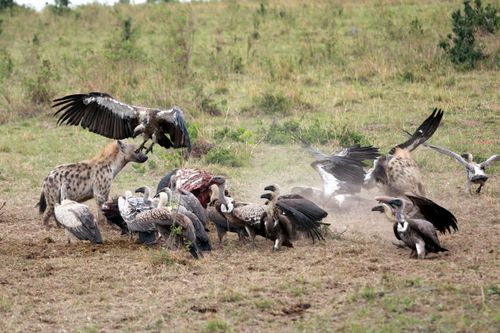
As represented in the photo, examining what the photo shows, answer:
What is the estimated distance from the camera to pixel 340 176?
8828 millimetres

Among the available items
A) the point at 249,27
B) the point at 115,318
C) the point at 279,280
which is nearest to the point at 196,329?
the point at 115,318

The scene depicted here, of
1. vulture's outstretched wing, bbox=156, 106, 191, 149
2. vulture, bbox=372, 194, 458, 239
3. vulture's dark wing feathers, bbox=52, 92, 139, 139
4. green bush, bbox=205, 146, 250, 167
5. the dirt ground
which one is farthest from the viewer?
green bush, bbox=205, 146, 250, 167

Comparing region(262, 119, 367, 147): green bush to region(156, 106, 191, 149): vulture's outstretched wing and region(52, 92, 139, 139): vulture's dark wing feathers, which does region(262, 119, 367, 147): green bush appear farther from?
region(52, 92, 139, 139): vulture's dark wing feathers

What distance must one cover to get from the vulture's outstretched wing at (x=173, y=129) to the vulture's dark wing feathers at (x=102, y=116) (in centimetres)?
28

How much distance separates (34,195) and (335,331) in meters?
5.17

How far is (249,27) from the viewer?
20422mm

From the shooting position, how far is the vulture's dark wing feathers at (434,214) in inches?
282

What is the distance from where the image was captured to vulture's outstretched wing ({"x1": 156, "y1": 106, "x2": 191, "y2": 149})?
869cm

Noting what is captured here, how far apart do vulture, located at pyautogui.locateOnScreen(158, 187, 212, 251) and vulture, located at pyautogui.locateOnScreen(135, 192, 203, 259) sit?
67 mm

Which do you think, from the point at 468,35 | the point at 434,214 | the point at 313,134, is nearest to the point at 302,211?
the point at 434,214

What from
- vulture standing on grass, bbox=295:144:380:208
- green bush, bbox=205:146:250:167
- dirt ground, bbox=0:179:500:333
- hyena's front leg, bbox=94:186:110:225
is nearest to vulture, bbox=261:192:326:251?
dirt ground, bbox=0:179:500:333

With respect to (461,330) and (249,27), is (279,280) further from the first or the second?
(249,27)

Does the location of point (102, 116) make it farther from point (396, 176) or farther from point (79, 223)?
point (396, 176)

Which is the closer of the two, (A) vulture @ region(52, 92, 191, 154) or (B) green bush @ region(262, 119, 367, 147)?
(A) vulture @ region(52, 92, 191, 154)
